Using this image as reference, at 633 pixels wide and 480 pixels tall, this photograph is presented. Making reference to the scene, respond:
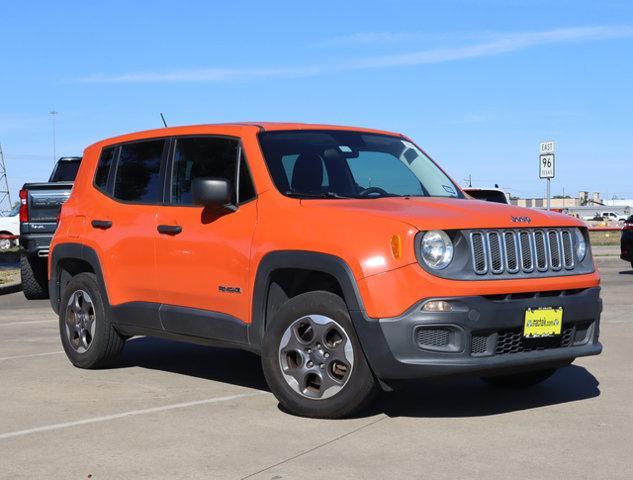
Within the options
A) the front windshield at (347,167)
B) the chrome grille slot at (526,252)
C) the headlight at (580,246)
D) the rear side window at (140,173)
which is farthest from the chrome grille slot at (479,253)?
the rear side window at (140,173)

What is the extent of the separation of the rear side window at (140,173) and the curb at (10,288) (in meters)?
9.90

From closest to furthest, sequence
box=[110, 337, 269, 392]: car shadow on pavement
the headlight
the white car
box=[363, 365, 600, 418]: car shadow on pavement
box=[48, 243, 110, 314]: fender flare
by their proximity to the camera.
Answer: box=[363, 365, 600, 418]: car shadow on pavement, the headlight, box=[110, 337, 269, 392]: car shadow on pavement, box=[48, 243, 110, 314]: fender flare, the white car

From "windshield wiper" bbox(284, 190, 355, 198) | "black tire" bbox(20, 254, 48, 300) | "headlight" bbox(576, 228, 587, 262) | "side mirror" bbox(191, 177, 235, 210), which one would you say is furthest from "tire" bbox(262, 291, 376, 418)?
"black tire" bbox(20, 254, 48, 300)

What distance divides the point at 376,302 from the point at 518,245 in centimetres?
96

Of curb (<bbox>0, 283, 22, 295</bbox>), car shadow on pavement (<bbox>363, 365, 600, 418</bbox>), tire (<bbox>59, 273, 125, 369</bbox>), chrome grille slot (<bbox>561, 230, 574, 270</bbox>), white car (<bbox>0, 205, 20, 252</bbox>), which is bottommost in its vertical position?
white car (<bbox>0, 205, 20, 252</bbox>)

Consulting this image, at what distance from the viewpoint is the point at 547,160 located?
24.5 metres

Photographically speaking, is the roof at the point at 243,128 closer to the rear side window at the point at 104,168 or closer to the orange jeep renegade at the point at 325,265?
the orange jeep renegade at the point at 325,265

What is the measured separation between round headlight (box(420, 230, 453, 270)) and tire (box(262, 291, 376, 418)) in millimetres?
577

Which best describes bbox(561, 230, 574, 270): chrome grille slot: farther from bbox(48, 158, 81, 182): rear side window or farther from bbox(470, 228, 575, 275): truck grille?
bbox(48, 158, 81, 182): rear side window

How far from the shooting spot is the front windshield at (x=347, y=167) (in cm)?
685

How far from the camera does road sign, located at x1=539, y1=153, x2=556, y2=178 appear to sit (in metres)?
24.3

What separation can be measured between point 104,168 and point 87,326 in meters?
1.25

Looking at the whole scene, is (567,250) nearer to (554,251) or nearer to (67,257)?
(554,251)

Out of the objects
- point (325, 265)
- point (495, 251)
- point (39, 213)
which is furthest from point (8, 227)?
point (495, 251)
